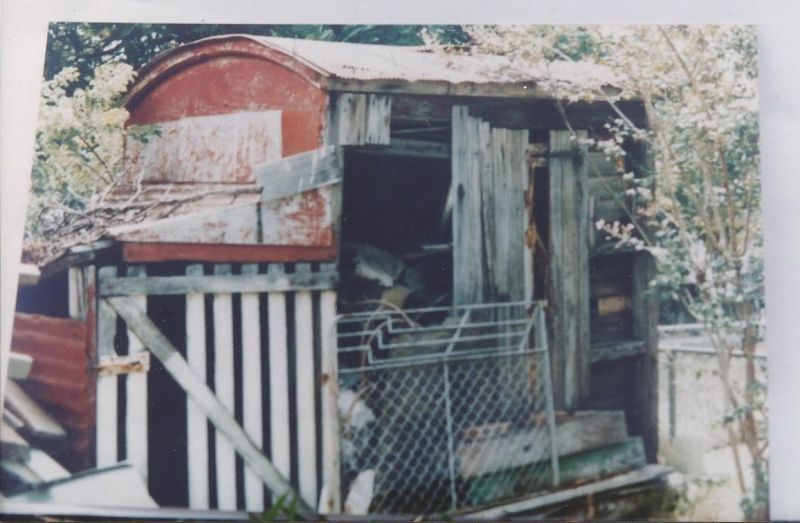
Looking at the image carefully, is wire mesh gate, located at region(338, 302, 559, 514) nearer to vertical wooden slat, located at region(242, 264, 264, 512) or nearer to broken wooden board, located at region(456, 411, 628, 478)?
broken wooden board, located at region(456, 411, 628, 478)

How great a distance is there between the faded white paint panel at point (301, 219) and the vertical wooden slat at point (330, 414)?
1.11 ft

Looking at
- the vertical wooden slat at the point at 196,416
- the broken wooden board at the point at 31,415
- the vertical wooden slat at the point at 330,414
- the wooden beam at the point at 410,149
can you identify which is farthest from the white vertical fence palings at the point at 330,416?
the broken wooden board at the point at 31,415

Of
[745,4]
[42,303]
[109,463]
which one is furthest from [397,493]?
[745,4]

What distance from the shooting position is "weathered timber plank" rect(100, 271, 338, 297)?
311cm

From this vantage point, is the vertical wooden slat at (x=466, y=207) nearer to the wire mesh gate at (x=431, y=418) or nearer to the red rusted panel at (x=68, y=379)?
the wire mesh gate at (x=431, y=418)

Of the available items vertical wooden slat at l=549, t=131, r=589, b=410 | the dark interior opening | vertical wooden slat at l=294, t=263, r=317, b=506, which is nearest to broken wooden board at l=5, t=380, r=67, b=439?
vertical wooden slat at l=294, t=263, r=317, b=506

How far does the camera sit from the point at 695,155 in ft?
10.4

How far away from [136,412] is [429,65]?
1.99 m

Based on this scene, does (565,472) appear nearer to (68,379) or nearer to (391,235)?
(391,235)

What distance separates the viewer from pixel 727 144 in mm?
3152

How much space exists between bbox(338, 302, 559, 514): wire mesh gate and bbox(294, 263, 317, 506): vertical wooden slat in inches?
5.0

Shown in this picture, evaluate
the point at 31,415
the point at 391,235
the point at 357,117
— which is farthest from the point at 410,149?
the point at 31,415

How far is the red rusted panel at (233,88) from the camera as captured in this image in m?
3.15

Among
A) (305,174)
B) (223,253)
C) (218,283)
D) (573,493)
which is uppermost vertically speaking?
(305,174)
